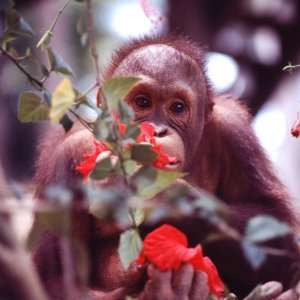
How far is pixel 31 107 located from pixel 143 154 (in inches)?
15.4

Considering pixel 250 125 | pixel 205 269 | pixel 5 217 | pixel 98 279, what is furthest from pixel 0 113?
pixel 5 217

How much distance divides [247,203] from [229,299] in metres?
1.38

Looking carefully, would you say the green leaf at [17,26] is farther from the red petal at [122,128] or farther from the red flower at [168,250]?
the red flower at [168,250]

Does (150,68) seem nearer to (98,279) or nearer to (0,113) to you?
(98,279)

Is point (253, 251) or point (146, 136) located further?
point (146, 136)

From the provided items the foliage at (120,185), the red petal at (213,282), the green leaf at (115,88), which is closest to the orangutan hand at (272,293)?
the red petal at (213,282)

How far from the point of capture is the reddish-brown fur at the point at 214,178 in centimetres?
300

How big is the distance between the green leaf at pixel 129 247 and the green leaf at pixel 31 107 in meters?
0.37

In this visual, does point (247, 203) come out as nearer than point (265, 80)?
Yes

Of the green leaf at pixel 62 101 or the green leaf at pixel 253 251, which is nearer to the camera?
the green leaf at pixel 253 251

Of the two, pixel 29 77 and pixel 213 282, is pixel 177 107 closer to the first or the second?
pixel 213 282

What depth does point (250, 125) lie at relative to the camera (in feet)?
12.7

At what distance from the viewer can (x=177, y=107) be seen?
328 cm

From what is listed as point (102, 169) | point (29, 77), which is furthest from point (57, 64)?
point (102, 169)
